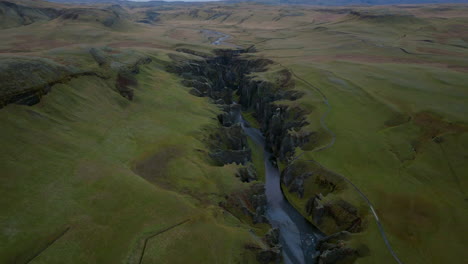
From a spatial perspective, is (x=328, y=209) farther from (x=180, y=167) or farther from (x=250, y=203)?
(x=180, y=167)

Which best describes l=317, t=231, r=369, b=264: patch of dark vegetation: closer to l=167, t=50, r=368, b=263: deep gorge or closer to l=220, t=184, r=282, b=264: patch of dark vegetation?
l=167, t=50, r=368, b=263: deep gorge

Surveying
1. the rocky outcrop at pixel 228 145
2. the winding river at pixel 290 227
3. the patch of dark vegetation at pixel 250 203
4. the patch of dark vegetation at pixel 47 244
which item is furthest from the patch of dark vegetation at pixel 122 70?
the patch of dark vegetation at pixel 47 244

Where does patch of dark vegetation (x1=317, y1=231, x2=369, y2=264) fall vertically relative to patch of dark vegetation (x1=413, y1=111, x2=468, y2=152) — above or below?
below

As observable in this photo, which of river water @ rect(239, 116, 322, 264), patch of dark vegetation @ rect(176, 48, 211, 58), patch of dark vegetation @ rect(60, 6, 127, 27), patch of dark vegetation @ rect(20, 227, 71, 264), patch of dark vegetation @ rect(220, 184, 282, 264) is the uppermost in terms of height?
patch of dark vegetation @ rect(60, 6, 127, 27)

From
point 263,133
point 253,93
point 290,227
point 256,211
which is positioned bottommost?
point 290,227

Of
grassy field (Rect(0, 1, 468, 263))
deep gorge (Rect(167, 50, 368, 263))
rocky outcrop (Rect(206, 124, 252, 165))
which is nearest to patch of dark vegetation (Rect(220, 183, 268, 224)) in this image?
deep gorge (Rect(167, 50, 368, 263))

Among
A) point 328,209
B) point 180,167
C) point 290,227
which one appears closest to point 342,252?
point 328,209

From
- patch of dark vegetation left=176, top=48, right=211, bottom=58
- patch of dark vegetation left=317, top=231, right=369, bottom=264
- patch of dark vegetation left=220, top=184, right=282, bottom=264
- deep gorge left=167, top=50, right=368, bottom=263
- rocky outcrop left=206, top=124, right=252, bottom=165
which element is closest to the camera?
patch of dark vegetation left=220, top=184, right=282, bottom=264

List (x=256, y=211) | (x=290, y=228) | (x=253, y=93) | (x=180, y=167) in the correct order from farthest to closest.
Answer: (x=253, y=93) < (x=290, y=228) < (x=180, y=167) < (x=256, y=211)

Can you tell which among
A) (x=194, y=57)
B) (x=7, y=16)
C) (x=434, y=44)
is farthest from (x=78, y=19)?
(x=434, y=44)
